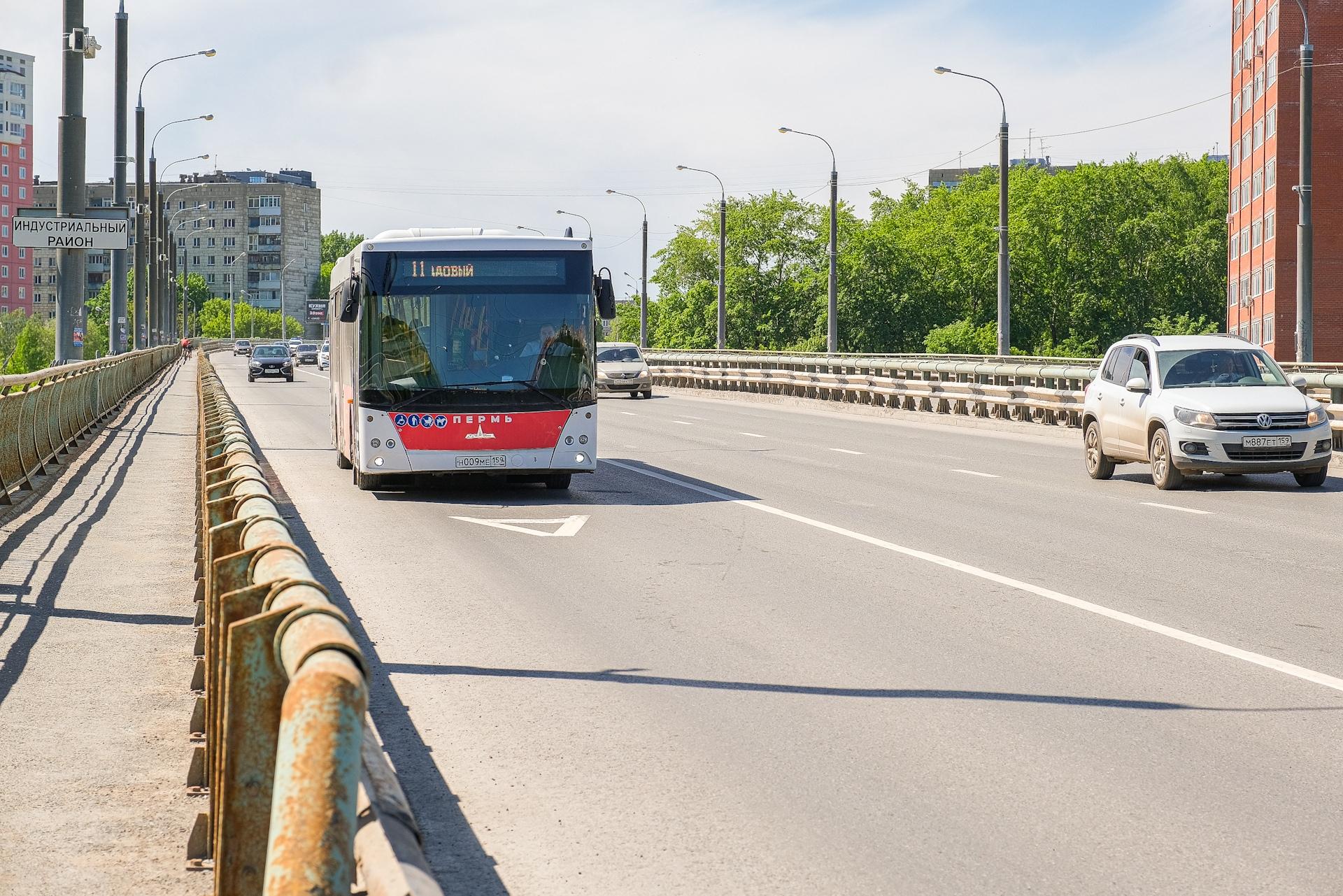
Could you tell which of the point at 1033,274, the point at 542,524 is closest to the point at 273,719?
the point at 542,524

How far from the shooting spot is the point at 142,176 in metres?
54.3

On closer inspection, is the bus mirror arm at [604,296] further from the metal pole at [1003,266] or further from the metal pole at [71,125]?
the metal pole at [1003,266]

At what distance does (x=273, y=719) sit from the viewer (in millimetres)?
3367

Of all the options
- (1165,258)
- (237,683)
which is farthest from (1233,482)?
(1165,258)

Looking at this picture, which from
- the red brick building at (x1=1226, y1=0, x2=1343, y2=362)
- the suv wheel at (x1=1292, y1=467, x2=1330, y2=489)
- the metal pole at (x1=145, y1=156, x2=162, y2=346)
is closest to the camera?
the suv wheel at (x1=1292, y1=467, x2=1330, y2=489)

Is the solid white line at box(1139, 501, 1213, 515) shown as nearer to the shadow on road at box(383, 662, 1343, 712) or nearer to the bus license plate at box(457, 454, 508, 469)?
the bus license plate at box(457, 454, 508, 469)

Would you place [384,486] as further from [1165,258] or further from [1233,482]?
[1165,258]

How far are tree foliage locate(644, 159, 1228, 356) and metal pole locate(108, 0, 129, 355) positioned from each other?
66858 mm

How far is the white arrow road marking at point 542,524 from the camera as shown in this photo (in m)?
13.7

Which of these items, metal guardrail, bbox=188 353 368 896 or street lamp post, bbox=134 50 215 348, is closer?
metal guardrail, bbox=188 353 368 896

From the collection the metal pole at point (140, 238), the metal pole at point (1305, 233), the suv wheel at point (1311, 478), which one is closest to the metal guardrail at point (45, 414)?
the suv wheel at point (1311, 478)

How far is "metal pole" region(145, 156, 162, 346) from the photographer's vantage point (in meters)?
67.1

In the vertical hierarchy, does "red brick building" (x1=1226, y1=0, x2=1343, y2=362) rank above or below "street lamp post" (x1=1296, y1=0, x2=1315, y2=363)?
above

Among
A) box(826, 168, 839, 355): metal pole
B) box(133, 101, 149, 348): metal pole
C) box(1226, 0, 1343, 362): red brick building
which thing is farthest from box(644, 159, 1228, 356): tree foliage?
box(133, 101, 149, 348): metal pole
